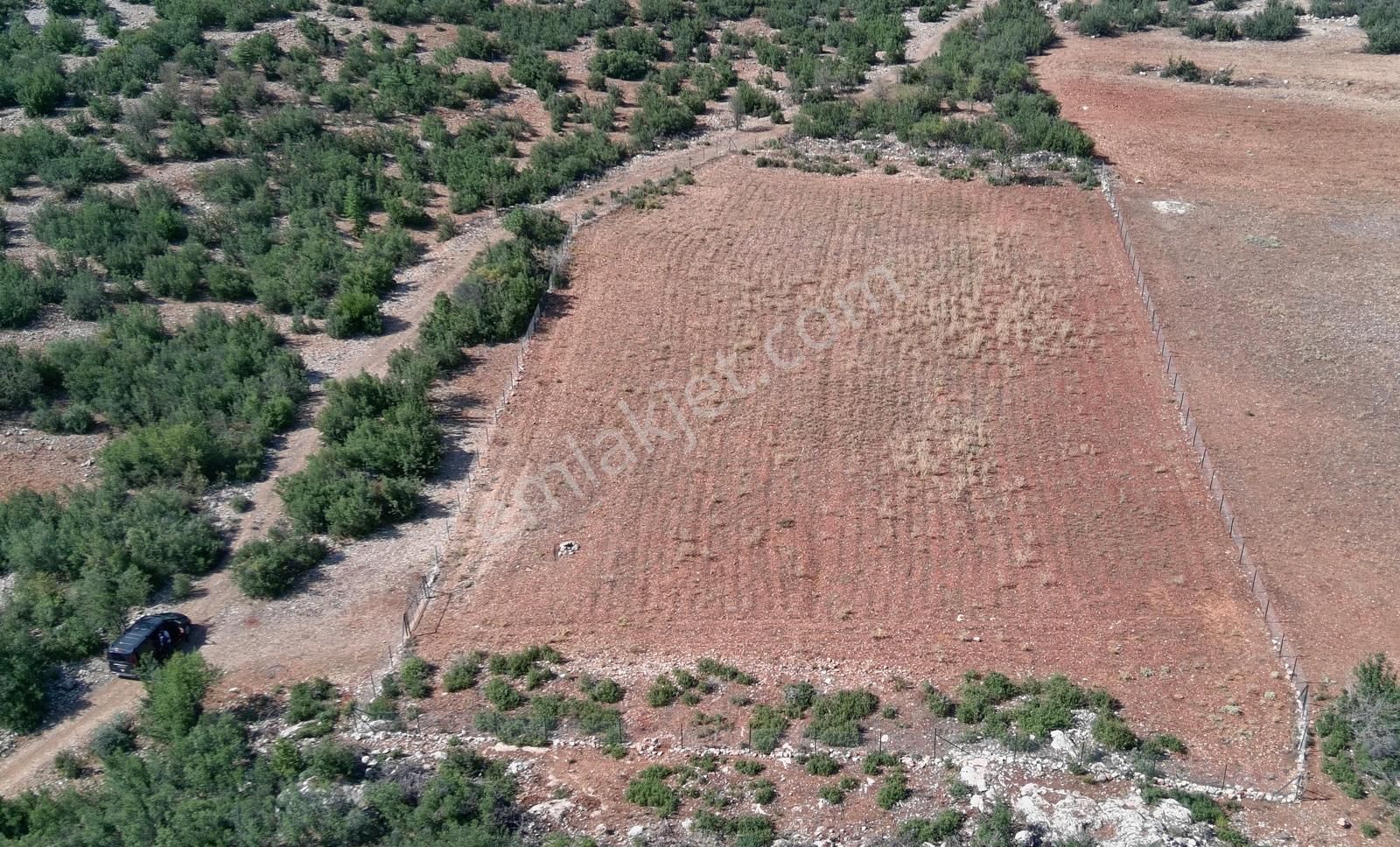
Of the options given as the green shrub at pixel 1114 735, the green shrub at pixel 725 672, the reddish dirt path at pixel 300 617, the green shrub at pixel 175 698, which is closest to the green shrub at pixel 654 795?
the green shrub at pixel 725 672

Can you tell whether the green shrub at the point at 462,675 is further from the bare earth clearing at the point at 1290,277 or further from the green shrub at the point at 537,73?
the green shrub at the point at 537,73

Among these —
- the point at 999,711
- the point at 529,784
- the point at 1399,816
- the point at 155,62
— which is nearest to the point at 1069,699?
the point at 999,711

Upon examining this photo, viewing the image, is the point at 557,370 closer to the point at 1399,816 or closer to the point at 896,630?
the point at 896,630

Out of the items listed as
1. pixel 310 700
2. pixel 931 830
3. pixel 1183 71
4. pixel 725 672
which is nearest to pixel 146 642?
pixel 310 700

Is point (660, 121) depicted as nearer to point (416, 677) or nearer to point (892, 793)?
point (416, 677)

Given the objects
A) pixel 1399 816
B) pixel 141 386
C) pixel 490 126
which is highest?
pixel 490 126

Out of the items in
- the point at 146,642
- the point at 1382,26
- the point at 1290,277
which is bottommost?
the point at 146,642
